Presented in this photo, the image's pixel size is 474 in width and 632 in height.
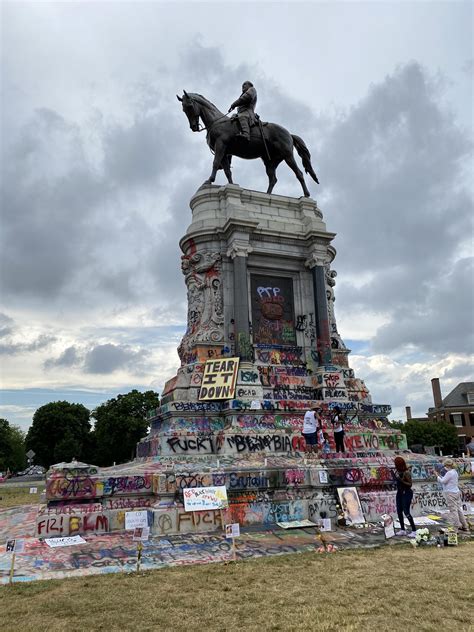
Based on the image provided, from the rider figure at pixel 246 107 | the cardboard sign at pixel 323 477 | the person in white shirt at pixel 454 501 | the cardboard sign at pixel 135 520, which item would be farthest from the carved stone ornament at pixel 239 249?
the person in white shirt at pixel 454 501

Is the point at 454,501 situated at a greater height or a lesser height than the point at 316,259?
lesser

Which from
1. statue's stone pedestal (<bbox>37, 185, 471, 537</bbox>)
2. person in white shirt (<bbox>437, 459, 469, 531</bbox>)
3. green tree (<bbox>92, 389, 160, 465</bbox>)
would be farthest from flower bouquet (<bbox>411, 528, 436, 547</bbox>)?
green tree (<bbox>92, 389, 160, 465</bbox>)

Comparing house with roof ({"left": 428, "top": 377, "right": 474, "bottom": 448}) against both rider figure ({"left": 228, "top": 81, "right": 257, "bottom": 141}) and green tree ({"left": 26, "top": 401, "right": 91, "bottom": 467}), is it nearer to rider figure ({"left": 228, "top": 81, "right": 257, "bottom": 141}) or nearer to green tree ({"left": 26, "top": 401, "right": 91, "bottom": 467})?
green tree ({"left": 26, "top": 401, "right": 91, "bottom": 467})

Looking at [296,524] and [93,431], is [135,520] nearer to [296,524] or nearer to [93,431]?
[296,524]

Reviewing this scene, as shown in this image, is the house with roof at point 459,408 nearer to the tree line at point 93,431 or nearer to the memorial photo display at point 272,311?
the tree line at point 93,431

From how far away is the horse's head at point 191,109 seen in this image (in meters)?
26.1

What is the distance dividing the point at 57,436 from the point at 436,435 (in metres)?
56.3

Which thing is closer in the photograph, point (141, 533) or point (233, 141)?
point (141, 533)

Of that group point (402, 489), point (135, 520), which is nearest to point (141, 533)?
point (135, 520)

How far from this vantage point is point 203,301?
24203 millimetres

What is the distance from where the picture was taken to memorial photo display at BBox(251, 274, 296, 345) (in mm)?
24016

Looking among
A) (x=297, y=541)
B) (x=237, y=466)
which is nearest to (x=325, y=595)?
(x=297, y=541)

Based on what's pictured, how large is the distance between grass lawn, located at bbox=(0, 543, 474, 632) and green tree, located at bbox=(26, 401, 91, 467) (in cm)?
5720

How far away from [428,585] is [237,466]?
28.7 ft
